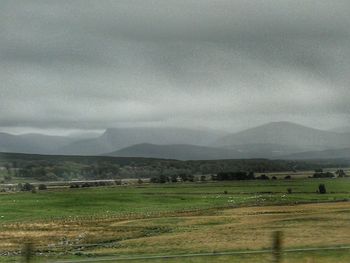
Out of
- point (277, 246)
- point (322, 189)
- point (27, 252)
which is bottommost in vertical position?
point (322, 189)

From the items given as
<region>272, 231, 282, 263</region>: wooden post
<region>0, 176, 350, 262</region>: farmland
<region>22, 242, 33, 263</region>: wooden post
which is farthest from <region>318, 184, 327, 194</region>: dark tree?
<region>22, 242, 33, 263</region>: wooden post

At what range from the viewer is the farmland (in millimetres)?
34750

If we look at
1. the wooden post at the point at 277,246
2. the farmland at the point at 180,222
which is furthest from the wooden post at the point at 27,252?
the wooden post at the point at 277,246

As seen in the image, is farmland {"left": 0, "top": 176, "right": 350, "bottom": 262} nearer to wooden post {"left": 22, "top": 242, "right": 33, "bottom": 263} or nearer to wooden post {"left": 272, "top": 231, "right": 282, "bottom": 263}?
wooden post {"left": 272, "top": 231, "right": 282, "bottom": 263}

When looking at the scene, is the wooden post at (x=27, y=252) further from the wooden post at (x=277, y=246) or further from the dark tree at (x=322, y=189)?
the dark tree at (x=322, y=189)

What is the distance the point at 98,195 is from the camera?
4577 inches

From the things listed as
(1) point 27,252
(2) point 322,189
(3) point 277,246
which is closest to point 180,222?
(2) point 322,189

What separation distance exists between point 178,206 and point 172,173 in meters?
95.1

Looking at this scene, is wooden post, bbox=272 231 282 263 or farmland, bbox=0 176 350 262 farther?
farmland, bbox=0 176 350 262

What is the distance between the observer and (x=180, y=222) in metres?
62.7

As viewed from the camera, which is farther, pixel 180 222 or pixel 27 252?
pixel 180 222

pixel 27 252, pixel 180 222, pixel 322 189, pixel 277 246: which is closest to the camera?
pixel 27 252

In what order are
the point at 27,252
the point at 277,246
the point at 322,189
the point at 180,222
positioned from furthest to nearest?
1. the point at 322,189
2. the point at 180,222
3. the point at 277,246
4. the point at 27,252

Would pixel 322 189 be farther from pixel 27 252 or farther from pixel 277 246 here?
pixel 27 252
